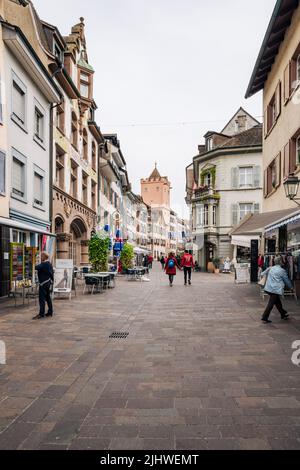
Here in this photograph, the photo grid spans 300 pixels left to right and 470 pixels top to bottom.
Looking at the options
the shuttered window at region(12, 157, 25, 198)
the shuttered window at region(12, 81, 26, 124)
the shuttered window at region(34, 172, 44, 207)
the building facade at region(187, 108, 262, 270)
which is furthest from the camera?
the building facade at region(187, 108, 262, 270)

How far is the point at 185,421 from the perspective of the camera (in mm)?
3613

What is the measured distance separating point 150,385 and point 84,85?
77.4 feet

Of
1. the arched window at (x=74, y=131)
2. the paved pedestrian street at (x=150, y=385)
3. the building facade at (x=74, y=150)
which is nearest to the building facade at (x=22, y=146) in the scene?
the building facade at (x=74, y=150)

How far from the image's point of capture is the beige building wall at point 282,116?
13281 millimetres

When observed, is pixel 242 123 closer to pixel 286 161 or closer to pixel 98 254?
pixel 98 254

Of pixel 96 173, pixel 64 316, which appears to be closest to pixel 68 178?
pixel 96 173

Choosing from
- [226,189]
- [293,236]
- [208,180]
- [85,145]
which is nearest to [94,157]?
[85,145]

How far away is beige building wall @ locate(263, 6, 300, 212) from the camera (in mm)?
13281

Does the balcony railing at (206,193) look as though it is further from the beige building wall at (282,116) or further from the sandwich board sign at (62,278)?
the sandwich board sign at (62,278)

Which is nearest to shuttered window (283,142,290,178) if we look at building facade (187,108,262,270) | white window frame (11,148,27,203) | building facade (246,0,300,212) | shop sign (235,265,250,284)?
building facade (246,0,300,212)

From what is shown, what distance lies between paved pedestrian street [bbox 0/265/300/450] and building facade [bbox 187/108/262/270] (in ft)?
102

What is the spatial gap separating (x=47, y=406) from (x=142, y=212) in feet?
243

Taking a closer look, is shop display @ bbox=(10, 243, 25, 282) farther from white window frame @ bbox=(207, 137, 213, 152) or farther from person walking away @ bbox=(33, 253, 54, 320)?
white window frame @ bbox=(207, 137, 213, 152)
